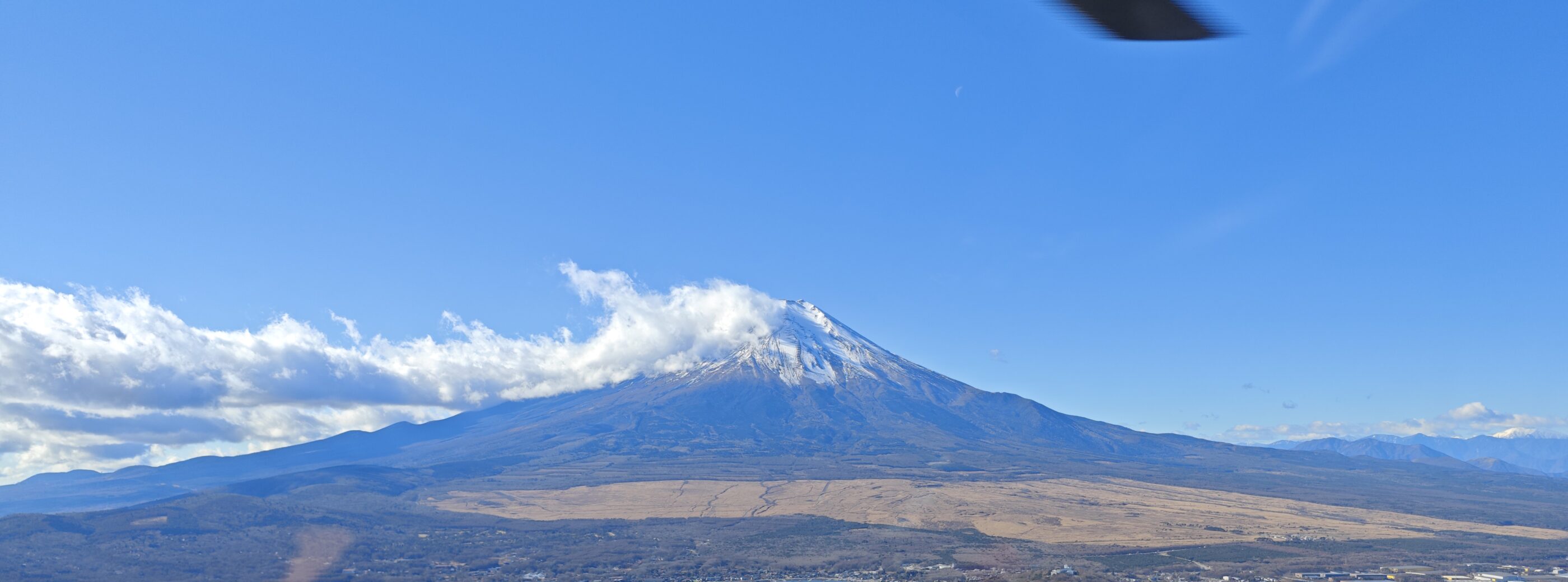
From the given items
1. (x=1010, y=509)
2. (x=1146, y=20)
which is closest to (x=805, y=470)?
(x=1010, y=509)

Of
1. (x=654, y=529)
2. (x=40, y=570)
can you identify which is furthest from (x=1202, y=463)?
(x=40, y=570)

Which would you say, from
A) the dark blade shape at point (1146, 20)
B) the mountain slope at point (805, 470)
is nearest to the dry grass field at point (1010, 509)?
the mountain slope at point (805, 470)

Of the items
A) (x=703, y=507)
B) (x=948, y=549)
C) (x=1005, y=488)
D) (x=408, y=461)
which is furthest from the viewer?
(x=408, y=461)

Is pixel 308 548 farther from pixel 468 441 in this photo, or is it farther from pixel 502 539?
pixel 468 441

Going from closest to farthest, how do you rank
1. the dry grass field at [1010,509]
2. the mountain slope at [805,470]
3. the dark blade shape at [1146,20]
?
the dark blade shape at [1146,20]
the dry grass field at [1010,509]
the mountain slope at [805,470]

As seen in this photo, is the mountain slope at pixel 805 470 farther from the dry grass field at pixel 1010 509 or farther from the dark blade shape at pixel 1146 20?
the dark blade shape at pixel 1146 20

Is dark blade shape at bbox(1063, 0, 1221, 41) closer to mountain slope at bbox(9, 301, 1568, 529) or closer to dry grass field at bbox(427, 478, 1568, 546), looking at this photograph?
dry grass field at bbox(427, 478, 1568, 546)
